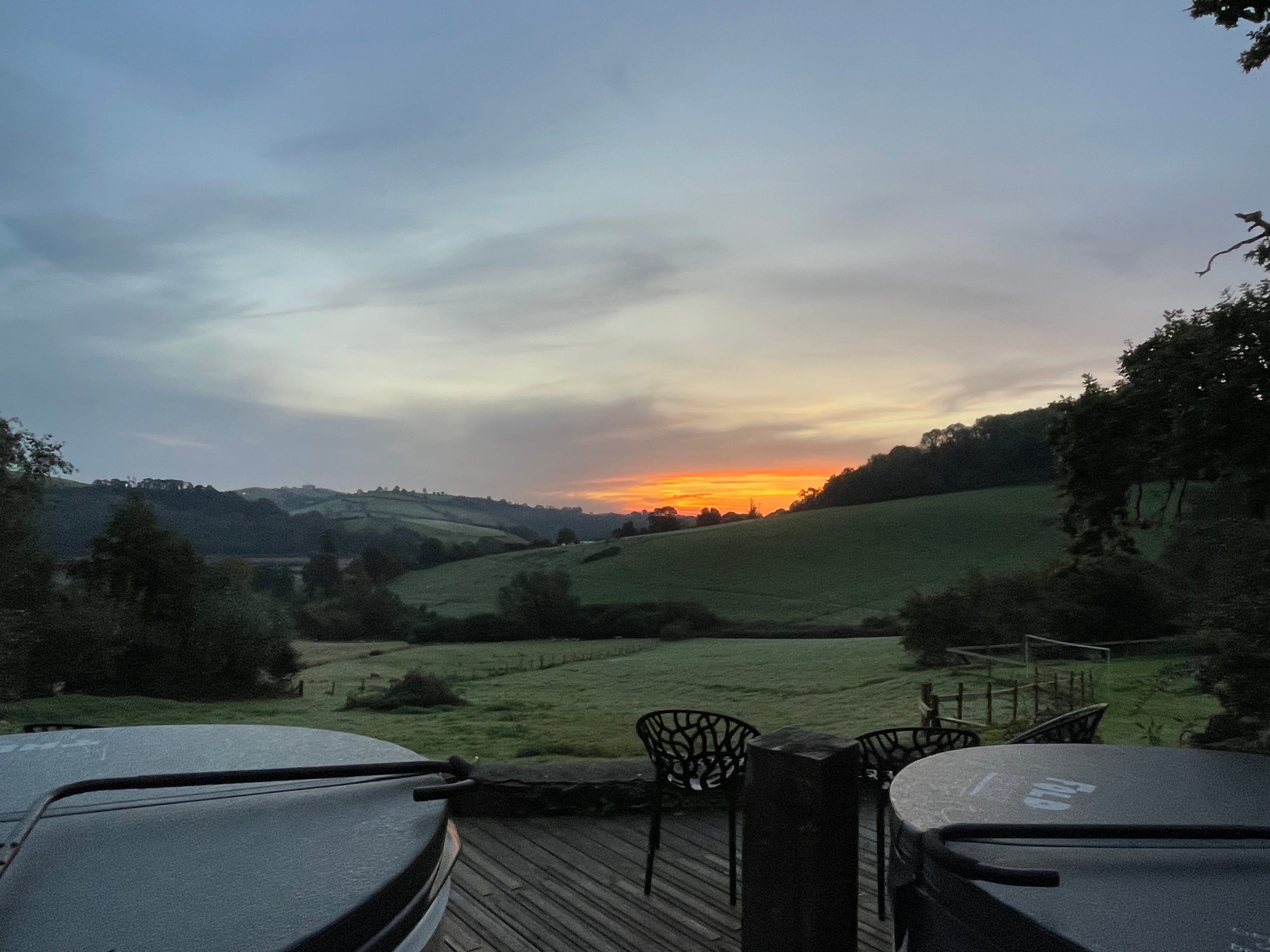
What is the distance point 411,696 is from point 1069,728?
251 inches

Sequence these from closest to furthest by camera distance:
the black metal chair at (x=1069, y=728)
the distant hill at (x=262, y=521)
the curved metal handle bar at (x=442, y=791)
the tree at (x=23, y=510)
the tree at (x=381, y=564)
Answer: the curved metal handle bar at (x=442, y=791), the black metal chair at (x=1069, y=728), the tree at (x=23, y=510), the distant hill at (x=262, y=521), the tree at (x=381, y=564)

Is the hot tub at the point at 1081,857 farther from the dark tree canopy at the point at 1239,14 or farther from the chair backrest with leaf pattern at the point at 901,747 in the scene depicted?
the dark tree canopy at the point at 1239,14

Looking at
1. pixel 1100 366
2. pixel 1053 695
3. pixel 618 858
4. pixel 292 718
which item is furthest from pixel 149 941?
pixel 1053 695

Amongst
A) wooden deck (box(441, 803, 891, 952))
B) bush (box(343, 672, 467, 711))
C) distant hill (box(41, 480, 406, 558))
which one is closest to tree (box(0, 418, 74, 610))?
distant hill (box(41, 480, 406, 558))

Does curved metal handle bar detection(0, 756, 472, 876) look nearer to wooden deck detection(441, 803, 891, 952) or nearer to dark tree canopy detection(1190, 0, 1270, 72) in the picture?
wooden deck detection(441, 803, 891, 952)

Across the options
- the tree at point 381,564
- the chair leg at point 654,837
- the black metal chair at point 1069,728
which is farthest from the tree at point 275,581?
the black metal chair at point 1069,728

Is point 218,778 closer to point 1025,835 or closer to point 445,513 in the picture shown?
point 1025,835

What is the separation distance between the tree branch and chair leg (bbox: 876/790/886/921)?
2887 mm

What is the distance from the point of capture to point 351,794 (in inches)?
57.9

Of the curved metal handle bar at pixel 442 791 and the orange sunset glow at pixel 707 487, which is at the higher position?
the orange sunset glow at pixel 707 487

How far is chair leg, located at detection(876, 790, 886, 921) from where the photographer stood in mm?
2641

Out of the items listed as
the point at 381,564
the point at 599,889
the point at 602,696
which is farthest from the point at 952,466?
the point at 599,889

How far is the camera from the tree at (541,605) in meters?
12.6

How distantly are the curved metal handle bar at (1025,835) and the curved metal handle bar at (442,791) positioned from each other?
788 mm
